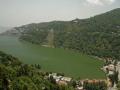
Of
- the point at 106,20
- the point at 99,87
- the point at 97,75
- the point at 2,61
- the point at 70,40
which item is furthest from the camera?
the point at 106,20

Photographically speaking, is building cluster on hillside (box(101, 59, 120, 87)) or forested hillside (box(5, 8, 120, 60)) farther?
forested hillside (box(5, 8, 120, 60))

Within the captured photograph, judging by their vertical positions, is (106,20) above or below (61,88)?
above

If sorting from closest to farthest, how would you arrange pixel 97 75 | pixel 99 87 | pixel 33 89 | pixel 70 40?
pixel 33 89 < pixel 99 87 < pixel 97 75 < pixel 70 40

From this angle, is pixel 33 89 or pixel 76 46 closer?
pixel 33 89

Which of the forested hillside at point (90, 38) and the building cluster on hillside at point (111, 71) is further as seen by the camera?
the forested hillside at point (90, 38)

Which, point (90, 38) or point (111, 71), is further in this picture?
point (90, 38)

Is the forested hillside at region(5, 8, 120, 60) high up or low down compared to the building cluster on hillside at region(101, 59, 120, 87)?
up

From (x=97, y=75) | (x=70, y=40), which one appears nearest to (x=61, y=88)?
(x=97, y=75)

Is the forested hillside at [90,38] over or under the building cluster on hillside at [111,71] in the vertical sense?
over

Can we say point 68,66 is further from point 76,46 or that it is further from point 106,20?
point 106,20

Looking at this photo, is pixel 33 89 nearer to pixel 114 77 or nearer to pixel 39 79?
pixel 39 79

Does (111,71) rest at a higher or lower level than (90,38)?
lower
